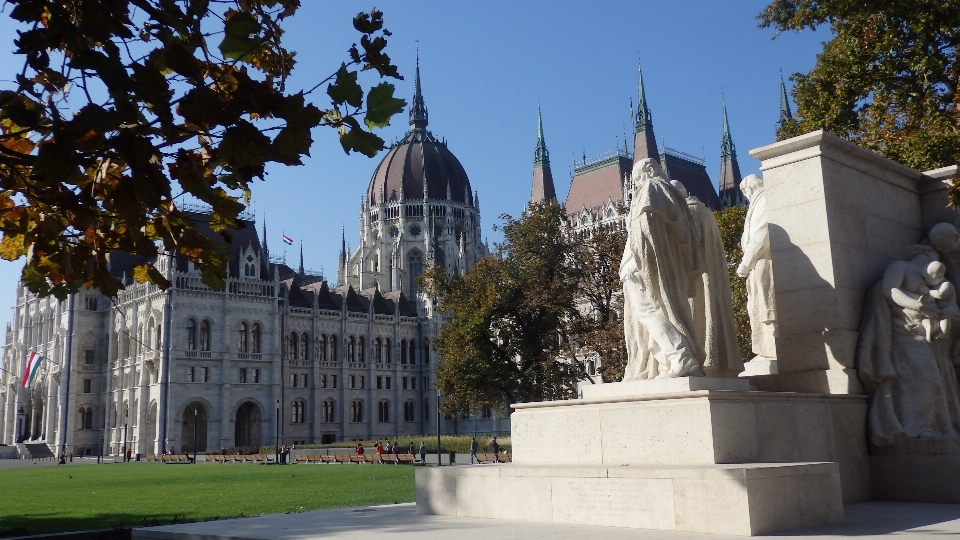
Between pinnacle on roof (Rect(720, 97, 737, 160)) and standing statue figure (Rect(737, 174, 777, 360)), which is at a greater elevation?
pinnacle on roof (Rect(720, 97, 737, 160))

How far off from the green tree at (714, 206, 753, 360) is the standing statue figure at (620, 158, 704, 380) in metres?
13.6

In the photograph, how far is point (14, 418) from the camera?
81.6 meters

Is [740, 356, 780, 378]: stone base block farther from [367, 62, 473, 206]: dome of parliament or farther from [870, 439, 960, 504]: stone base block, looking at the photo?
[367, 62, 473, 206]: dome of parliament

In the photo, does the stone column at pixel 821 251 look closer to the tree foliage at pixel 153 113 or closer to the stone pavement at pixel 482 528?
the stone pavement at pixel 482 528

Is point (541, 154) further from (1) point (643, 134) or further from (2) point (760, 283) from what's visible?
(2) point (760, 283)

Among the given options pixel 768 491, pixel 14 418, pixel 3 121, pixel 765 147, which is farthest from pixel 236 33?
pixel 14 418

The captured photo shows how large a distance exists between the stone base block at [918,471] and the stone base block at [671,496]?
2172 mm

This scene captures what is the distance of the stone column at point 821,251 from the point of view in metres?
8.94

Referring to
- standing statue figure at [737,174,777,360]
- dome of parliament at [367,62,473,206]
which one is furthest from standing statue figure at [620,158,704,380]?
dome of parliament at [367,62,473,206]

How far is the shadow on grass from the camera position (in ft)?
36.4

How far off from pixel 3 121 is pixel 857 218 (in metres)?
8.44

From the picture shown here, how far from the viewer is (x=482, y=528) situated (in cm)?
694

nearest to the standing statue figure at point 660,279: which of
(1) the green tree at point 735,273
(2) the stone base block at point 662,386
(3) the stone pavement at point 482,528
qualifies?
(2) the stone base block at point 662,386

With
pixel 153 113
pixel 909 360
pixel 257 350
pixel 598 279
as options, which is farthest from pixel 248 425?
pixel 153 113
